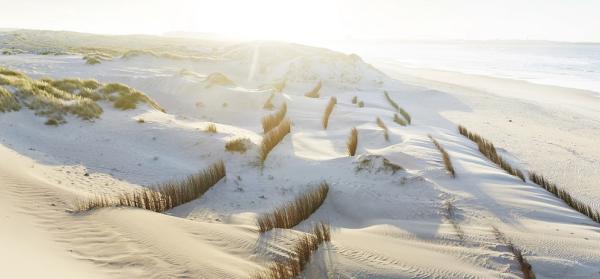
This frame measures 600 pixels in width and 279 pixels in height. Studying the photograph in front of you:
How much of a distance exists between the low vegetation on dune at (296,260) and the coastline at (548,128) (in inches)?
205

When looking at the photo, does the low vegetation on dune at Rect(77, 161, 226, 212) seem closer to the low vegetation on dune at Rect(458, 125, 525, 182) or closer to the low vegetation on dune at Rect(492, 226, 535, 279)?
the low vegetation on dune at Rect(492, 226, 535, 279)

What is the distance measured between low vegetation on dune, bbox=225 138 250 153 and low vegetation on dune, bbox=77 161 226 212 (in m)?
1.19

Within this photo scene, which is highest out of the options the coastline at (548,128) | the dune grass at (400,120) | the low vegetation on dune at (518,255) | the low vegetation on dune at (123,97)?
the low vegetation on dune at (123,97)

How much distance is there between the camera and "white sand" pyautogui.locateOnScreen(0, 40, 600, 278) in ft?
11.5

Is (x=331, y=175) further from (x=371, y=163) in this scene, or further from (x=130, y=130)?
(x=130, y=130)

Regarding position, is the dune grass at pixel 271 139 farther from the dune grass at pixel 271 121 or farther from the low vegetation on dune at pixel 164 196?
the low vegetation on dune at pixel 164 196

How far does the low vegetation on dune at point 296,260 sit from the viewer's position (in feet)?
10.5

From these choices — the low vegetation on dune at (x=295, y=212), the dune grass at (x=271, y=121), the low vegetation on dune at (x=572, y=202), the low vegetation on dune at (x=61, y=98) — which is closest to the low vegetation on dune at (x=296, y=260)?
the low vegetation on dune at (x=295, y=212)

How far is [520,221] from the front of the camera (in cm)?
488

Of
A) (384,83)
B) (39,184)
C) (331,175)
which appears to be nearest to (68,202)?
(39,184)

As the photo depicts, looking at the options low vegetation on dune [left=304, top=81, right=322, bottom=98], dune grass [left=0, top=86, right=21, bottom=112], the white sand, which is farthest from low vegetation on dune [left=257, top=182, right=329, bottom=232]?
low vegetation on dune [left=304, top=81, right=322, bottom=98]

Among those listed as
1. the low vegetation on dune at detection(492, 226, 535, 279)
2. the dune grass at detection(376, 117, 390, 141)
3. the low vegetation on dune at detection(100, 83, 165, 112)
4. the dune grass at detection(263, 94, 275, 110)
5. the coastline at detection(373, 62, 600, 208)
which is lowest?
the coastline at detection(373, 62, 600, 208)

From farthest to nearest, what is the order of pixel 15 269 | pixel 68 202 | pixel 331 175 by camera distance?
pixel 331 175, pixel 68 202, pixel 15 269

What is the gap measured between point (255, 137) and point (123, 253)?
17.4 ft
